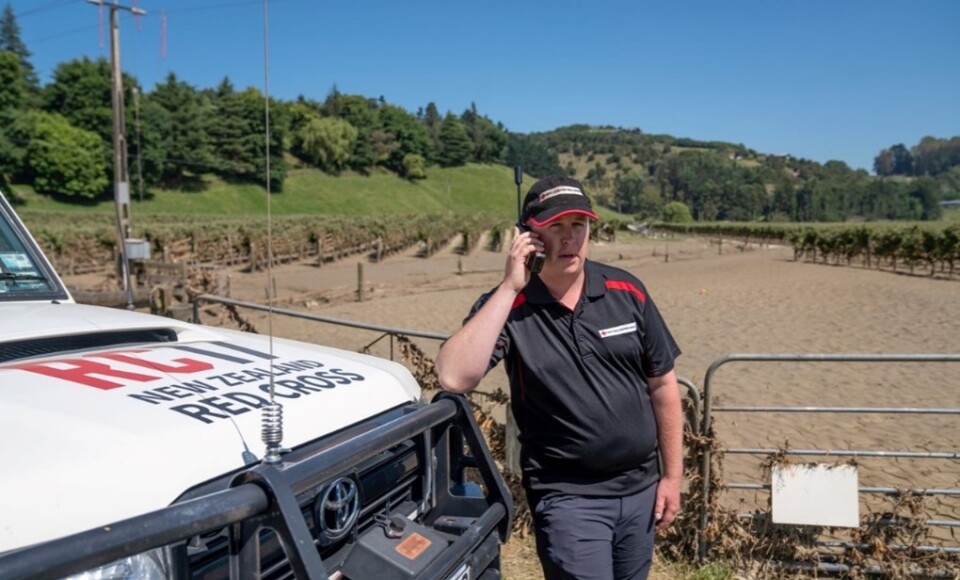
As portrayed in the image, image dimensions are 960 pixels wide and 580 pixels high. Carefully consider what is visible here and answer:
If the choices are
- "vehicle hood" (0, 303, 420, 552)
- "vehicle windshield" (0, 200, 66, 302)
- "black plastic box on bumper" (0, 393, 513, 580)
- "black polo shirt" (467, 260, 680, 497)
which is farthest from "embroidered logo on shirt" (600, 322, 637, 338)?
"vehicle windshield" (0, 200, 66, 302)

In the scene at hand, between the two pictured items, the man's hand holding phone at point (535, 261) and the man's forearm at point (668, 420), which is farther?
the man's forearm at point (668, 420)

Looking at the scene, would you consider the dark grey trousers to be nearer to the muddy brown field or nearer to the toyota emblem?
the toyota emblem

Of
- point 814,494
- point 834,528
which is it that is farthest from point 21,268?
point 834,528

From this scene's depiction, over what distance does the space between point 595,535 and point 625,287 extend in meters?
0.92

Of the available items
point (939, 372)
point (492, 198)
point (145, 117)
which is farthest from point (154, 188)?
point (939, 372)

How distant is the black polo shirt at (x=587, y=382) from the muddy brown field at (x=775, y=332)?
1.85m

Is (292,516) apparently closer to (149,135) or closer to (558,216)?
(558,216)

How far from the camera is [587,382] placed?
2500 millimetres

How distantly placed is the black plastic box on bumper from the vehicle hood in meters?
0.18

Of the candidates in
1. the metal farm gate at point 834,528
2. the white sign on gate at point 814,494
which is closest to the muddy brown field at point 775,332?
the metal farm gate at point 834,528

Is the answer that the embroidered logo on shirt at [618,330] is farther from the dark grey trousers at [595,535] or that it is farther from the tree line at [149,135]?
the tree line at [149,135]

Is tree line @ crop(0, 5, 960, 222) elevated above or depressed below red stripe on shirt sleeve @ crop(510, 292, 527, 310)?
above

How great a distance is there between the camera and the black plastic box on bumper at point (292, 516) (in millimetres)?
1198

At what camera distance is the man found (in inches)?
96.0
